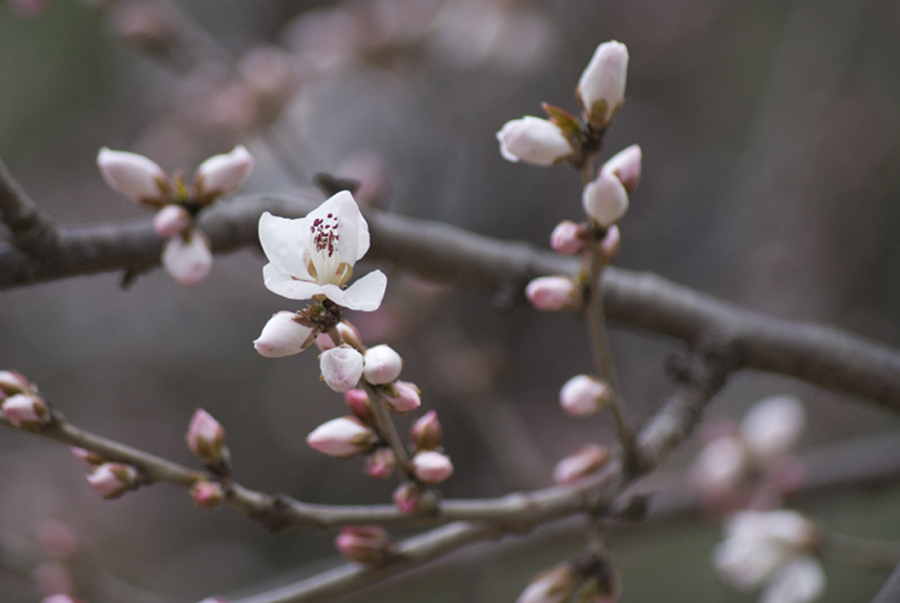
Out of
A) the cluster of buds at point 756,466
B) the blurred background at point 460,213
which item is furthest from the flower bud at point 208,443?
the blurred background at point 460,213

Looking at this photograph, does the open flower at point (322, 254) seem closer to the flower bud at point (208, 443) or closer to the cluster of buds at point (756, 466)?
the flower bud at point (208, 443)

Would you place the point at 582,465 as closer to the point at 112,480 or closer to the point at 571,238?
the point at 571,238

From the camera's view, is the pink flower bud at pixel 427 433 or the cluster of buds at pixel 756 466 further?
the cluster of buds at pixel 756 466

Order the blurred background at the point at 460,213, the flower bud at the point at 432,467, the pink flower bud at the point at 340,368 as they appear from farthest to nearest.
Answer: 1. the blurred background at the point at 460,213
2. the flower bud at the point at 432,467
3. the pink flower bud at the point at 340,368

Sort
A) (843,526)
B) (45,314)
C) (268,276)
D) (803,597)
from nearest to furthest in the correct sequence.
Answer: (268,276) < (803,597) < (843,526) < (45,314)

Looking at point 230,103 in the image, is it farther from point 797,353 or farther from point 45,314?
point 45,314

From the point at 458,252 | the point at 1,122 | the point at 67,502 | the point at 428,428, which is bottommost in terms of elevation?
the point at 428,428

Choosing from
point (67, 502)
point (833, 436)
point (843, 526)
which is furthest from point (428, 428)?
point (67, 502)
